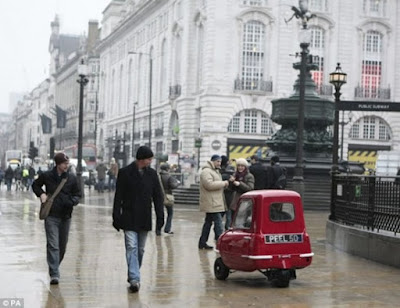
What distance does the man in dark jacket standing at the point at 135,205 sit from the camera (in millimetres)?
9766

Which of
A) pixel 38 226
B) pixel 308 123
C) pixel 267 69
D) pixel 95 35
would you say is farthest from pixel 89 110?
pixel 38 226

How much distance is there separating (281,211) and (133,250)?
2.11 m

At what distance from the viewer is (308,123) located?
1211 inches

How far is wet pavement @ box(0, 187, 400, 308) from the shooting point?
9.20 m

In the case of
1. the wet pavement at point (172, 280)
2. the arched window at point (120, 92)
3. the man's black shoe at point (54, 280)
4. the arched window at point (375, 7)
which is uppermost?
the arched window at point (375, 7)

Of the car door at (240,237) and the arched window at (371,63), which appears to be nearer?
the car door at (240,237)

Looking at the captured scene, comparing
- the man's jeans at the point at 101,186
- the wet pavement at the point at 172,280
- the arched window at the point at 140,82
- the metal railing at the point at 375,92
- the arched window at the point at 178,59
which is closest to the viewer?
the wet pavement at the point at 172,280

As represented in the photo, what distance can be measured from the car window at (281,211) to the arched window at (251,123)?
50.2m

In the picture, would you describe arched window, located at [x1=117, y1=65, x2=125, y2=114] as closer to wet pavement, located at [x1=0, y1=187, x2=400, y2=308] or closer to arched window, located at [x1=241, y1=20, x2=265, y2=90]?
arched window, located at [x1=241, y1=20, x2=265, y2=90]

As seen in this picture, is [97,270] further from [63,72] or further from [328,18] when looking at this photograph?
[63,72]

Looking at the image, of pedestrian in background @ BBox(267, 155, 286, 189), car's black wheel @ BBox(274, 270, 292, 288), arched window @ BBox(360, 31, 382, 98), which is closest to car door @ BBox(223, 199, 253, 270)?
car's black wheel @ BBox(274, 270, 292, 288)

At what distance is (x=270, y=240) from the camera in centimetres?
1027

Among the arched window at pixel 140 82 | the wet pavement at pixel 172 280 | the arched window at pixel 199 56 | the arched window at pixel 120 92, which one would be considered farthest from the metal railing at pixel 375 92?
the wet pavement at pixel 172 280

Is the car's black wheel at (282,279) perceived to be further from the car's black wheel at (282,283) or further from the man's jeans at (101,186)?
the man's jeans at (101,186)
